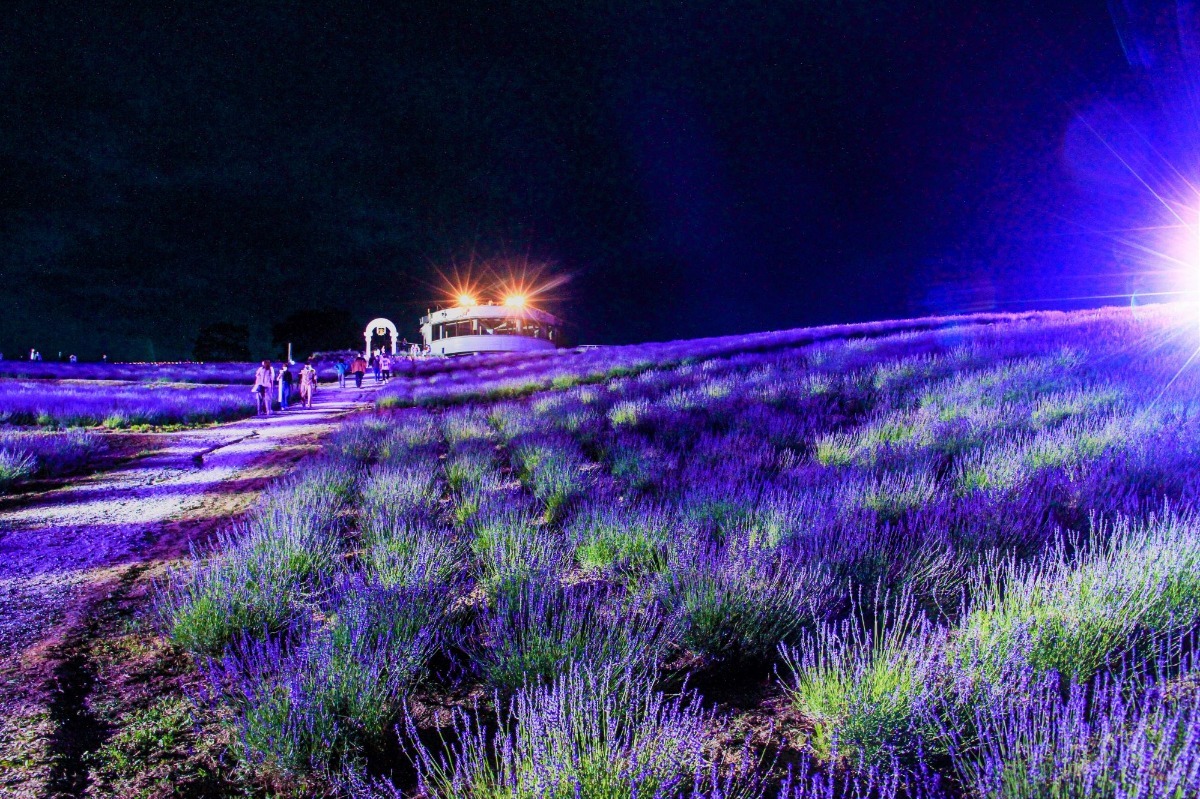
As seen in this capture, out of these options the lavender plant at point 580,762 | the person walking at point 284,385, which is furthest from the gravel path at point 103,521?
the person walking at point 284,385

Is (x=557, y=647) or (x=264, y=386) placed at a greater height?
(x=264, y=386)

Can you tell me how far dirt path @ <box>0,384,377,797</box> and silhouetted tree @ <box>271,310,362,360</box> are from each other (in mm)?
70300

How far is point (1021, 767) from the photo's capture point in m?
1.39

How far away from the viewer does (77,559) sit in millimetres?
4043

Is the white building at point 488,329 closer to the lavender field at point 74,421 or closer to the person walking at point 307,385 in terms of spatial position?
the person walking at point 307,385

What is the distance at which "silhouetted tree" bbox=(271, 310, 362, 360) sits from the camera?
71688mm

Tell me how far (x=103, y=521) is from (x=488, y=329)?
57.6 meters

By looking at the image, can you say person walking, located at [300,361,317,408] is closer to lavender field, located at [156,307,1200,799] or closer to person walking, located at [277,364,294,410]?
person walking, located at [277,364,294,410]

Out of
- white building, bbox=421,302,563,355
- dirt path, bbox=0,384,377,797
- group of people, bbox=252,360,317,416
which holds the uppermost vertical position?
white building, bbox=421,302,563,355

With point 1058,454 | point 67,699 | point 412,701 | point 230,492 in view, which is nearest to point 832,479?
point 1058,454

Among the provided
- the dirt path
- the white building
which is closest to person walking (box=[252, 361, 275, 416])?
the dirt path

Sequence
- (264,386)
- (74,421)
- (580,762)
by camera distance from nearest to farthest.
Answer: (580,762) < (74,421) < (264,386)

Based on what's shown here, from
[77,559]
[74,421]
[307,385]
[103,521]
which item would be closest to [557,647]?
[77,559]

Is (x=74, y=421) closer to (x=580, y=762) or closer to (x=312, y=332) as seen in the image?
(x=580, y=762)
